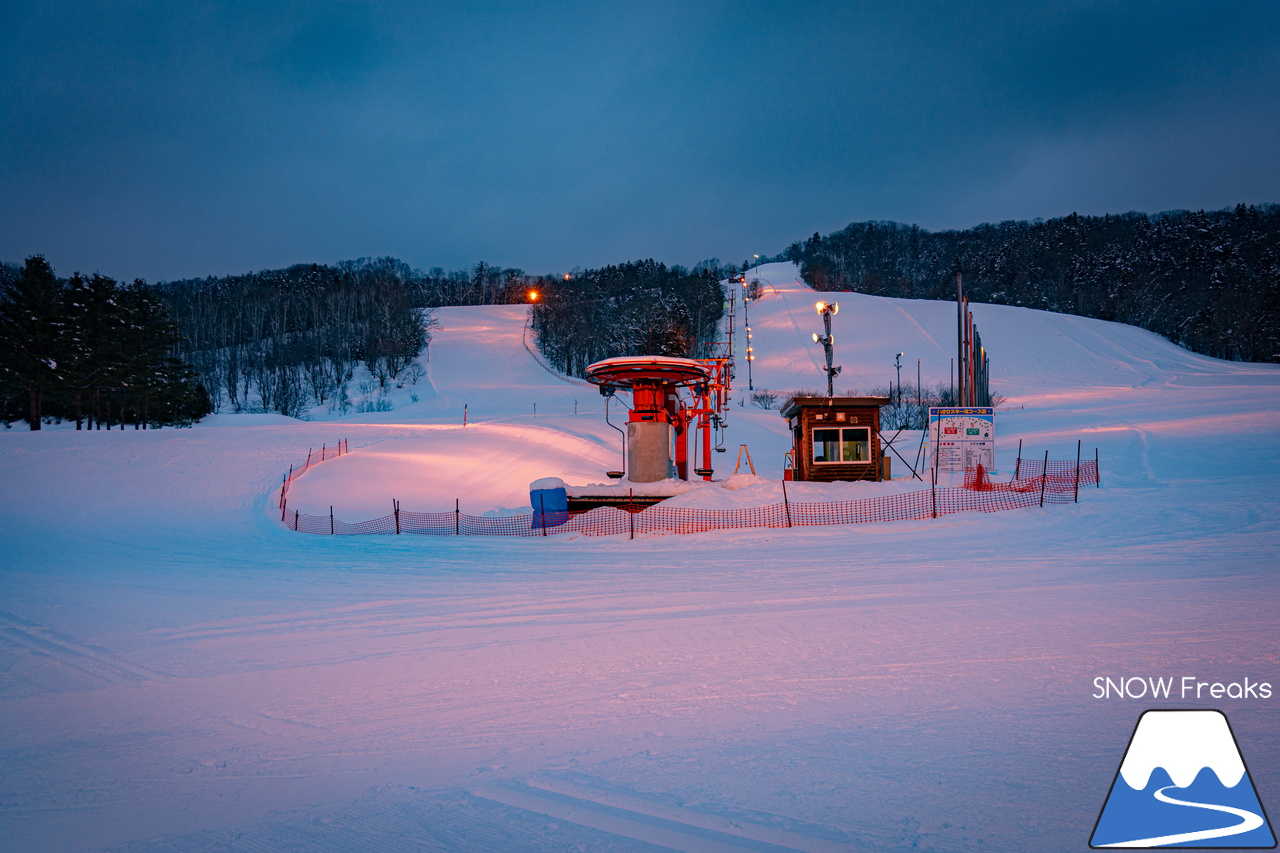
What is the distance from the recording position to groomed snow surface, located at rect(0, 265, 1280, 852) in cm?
399

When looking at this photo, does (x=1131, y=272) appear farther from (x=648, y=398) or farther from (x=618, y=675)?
(x=618, y=675)

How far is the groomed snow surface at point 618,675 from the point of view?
399 centimetres

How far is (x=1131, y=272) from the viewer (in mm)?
106625

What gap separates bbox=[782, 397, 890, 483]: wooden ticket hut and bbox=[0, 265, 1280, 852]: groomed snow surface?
17.2 feet

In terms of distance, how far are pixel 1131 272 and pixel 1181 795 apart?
130 m

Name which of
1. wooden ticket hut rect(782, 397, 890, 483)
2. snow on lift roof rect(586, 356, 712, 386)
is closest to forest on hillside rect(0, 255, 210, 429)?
snow on lift roof rect(586, 356, 712, 386)

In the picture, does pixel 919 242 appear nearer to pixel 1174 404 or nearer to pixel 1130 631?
pixel 1174 404

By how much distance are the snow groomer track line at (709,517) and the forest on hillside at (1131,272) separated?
183 feet

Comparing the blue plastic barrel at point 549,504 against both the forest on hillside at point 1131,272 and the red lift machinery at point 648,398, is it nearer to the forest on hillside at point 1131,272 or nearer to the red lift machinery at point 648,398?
the red lift machinery at point 648,398

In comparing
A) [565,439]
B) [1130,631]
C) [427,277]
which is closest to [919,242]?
[427,277]

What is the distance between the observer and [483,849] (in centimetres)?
367

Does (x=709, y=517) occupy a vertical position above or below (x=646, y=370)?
below

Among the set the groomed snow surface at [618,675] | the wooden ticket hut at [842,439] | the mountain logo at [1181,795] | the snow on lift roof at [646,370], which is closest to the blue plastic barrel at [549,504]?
the groomed snow surface at [618,675]

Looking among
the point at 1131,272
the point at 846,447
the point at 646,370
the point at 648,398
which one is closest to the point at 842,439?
the point at 846,447
